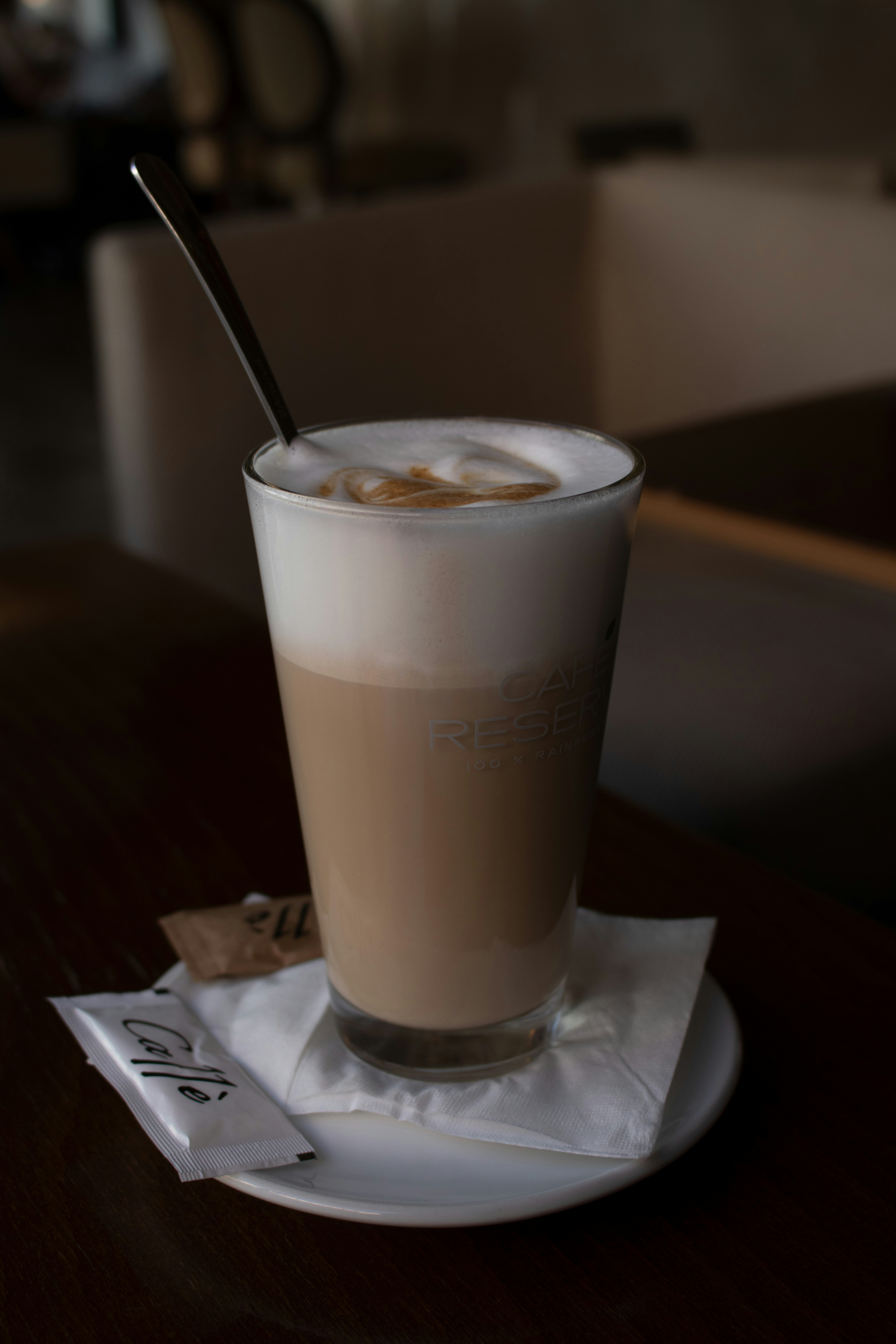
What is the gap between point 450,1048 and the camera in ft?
1.22

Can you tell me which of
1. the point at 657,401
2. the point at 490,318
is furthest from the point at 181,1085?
the point at 657,401

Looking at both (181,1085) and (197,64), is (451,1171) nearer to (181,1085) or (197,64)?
(181,1085)

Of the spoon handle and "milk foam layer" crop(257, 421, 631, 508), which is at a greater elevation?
the spoon handle

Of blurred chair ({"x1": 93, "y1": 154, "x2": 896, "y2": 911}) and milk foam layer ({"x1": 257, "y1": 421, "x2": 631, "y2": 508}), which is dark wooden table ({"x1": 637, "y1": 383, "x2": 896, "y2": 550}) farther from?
milk foam layer ({"x1": 257, "y1": 421, "x2": 631, "y2": 508})

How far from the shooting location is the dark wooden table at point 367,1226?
11.3 inches

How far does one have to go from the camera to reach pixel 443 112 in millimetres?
6094

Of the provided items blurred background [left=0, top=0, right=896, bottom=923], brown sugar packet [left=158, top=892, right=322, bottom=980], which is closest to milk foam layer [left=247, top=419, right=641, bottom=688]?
brown sugar packet [left=158, top=892, right=322, bottom=980]

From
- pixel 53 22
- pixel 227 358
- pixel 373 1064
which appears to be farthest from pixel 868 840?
pixel 53 22

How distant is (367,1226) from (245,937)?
13 cm

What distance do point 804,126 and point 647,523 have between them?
159 inches

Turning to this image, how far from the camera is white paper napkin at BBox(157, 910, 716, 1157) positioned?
0.34 metres

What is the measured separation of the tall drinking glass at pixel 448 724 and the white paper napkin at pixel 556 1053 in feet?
0.05

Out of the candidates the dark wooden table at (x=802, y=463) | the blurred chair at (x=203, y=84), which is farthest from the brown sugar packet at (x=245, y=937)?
the blurred chair at (x=203, y=84)

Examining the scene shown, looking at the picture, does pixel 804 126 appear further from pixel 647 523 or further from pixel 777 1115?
pixel 777 1115
